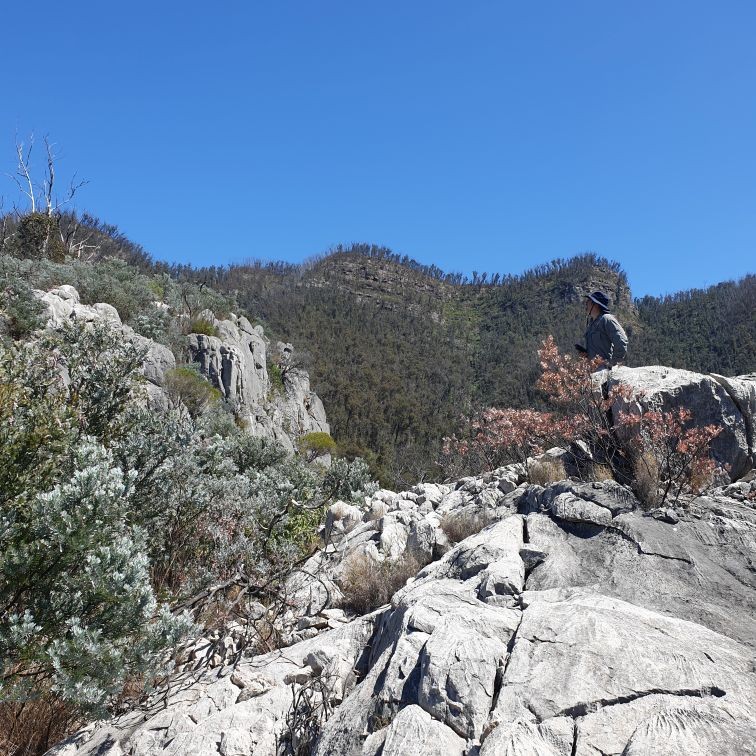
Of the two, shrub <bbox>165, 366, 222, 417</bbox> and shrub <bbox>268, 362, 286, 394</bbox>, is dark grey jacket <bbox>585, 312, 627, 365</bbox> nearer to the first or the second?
shrub <bbox>165, 366, 222, 417</bbox>

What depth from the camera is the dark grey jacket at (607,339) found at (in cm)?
672

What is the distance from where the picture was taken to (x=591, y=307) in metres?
6.96

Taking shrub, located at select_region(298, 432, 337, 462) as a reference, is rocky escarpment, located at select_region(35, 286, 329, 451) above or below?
above

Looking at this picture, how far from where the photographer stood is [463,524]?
5.12m

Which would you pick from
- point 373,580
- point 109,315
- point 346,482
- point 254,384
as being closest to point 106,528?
point 373,580

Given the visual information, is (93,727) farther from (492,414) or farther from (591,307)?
(591,307)

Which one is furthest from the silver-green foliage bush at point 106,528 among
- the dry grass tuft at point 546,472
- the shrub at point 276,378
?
the shrub at point 276,378

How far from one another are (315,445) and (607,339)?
18818 mm

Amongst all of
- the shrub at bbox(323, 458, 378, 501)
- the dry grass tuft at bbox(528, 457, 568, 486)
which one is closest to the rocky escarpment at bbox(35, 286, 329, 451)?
the shrub at bbox(323, 458, 378, 501)

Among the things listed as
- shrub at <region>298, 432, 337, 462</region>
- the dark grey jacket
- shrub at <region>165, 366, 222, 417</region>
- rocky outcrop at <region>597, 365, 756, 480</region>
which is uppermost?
the dark grey jacket

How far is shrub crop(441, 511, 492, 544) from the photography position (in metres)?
5.04

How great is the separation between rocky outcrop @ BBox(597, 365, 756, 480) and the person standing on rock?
0.71 meters

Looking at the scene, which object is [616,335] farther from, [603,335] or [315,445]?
[315,445]

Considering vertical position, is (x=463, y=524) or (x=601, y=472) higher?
(x=601, y=472)
